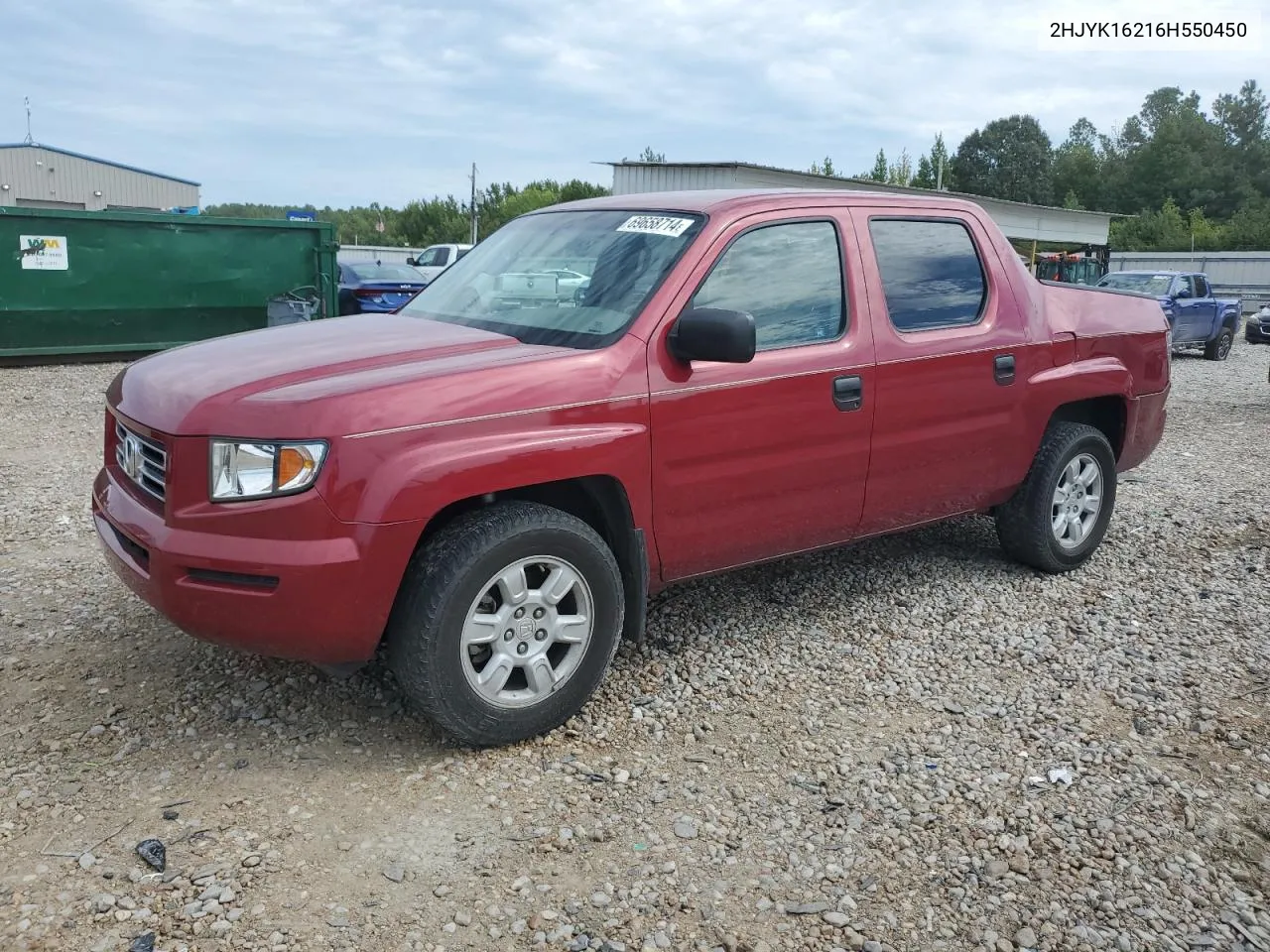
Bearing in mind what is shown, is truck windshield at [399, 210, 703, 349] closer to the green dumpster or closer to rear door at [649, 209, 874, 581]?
rear door at [649, 209, 874, 581]

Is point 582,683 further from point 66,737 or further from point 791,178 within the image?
point 791,178

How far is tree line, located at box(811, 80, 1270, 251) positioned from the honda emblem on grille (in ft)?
Answer: 207

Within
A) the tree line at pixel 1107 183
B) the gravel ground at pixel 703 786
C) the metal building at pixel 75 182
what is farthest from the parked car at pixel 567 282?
the tree line at pixel 1107 183

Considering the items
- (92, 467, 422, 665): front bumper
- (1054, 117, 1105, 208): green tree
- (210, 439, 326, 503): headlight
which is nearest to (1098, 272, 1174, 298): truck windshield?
(92, 467, 422, 665): front bumper

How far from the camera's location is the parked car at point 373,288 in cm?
1544

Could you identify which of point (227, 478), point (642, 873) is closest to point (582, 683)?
point (642, 873)

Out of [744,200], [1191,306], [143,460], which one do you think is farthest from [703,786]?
[1191,306]

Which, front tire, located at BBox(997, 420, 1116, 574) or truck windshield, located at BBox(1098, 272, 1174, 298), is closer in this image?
front tire, located at BBox(997, 420, 1116, 574)

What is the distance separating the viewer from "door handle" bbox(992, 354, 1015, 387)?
473 centimetres

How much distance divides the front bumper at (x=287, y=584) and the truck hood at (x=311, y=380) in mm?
266

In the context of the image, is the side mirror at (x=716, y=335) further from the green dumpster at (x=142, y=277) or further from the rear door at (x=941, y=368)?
the green dumpster at (x=142, y=277)

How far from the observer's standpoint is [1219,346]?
65.4ft

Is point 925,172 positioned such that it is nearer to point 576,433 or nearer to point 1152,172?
point 1152,172

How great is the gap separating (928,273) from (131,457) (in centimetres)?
327
